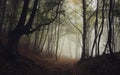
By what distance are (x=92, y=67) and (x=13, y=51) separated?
816 centimetres

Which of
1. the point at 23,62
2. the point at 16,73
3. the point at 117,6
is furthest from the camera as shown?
the point at 117,6

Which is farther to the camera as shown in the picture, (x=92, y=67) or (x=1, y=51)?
(x=92, y=67)

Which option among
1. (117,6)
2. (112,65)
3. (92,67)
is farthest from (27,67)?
(117,6)

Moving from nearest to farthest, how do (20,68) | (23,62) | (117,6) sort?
(20,68), (23,62), (117,6)

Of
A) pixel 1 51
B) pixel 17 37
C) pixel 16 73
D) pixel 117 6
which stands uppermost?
pixel 117 6

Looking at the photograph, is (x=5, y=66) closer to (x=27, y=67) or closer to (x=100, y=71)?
(x=27, y=67)

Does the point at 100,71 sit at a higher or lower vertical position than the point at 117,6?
lower

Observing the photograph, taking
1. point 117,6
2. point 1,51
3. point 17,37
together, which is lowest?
point 1,51

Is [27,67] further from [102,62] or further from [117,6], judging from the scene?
[117,6]

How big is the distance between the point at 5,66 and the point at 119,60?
423 inches

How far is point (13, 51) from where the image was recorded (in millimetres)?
19703

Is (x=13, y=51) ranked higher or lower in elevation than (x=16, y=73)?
higher

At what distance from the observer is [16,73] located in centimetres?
1767

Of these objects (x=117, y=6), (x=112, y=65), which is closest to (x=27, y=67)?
(x=112, y=65)
